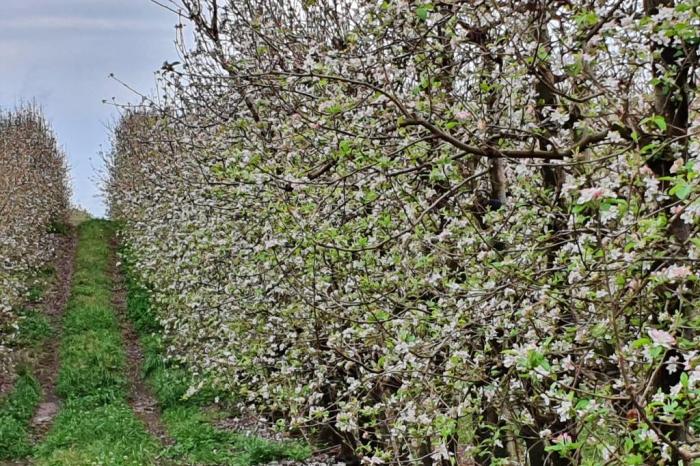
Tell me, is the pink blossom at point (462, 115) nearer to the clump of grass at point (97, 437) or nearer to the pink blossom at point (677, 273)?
the pink blossom at point (677, 273)

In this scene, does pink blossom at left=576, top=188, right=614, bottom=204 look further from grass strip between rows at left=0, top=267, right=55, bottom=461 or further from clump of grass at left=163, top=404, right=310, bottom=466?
grass strip between rows at left=0, top=267, right=55, bottom=461

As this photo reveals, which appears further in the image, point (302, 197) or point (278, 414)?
point (278, 414)

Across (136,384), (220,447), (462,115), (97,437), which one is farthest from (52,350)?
(462,115)

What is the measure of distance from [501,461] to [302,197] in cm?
273

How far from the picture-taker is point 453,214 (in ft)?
15.3

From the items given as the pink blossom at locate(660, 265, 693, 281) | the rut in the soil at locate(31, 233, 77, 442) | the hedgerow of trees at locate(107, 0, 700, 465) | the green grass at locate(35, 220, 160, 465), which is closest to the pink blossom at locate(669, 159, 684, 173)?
the hedgerow of trees at locate(107, 0, 700, 465)

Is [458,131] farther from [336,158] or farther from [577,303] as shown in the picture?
[577,303]

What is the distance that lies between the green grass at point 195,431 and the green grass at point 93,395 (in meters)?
0.45

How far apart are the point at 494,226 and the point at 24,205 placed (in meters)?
19.9

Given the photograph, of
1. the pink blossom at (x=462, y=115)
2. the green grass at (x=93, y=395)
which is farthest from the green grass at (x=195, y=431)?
the pink blossom at (x=462, y=115)

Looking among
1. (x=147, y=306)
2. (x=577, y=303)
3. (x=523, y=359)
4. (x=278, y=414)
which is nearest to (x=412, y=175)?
(x=577, y=303)

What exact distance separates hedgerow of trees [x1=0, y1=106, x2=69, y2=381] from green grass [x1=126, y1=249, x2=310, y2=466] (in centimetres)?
259

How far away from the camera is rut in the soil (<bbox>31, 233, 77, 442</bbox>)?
11445 mm

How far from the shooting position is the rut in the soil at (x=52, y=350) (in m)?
11.4
